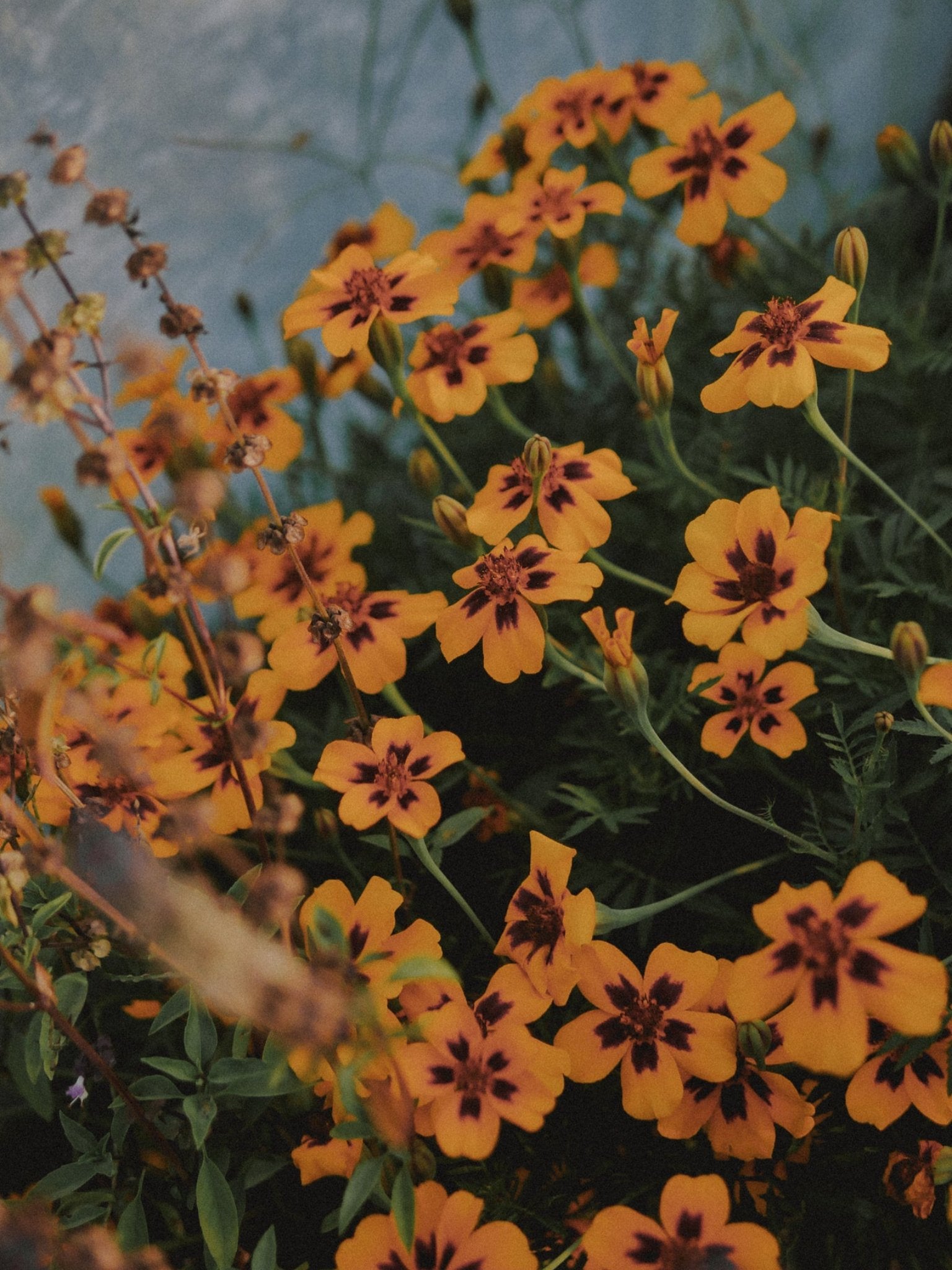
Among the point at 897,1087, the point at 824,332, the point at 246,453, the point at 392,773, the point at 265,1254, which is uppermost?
the point at 246,453

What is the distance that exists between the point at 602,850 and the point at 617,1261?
0.33 m

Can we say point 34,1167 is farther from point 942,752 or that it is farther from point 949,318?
point 949,318

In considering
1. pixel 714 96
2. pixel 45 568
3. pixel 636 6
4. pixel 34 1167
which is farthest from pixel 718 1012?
pixel 636 6

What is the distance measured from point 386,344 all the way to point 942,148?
462 millimetres

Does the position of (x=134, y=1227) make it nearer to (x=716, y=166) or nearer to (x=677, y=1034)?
(x=677, y=1034)

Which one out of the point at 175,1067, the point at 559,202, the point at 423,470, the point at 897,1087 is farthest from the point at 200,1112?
the point at 559,202

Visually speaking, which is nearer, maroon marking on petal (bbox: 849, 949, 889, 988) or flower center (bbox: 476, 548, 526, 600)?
maroon marking on petal (bbox: 849, 949, 889, 988)

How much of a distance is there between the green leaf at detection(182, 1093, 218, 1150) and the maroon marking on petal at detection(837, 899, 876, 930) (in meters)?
0.31

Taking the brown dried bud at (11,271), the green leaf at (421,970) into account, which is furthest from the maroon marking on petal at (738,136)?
the green leaf at (421,970)

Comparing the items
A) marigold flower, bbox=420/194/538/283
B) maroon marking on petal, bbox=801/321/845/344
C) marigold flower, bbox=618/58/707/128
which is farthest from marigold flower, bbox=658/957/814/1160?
marigold flower, bbox=618/58/707/128

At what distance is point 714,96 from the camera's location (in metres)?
0.87

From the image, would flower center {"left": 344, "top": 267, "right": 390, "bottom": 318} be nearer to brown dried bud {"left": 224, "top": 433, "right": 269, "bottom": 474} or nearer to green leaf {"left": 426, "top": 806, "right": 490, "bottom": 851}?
brown dried bud {"left": 224, "top": 433, "right": 269, "bottom": 474}

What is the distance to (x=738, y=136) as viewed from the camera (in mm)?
825

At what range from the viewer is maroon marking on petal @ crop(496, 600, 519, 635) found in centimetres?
62
